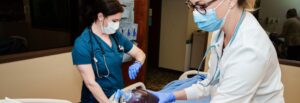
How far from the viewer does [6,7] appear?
245cm

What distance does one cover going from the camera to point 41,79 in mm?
2732

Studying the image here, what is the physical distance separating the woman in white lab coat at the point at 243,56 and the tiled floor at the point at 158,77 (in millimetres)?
3011

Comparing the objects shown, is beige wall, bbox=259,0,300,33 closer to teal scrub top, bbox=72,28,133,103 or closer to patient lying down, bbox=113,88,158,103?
teal scrub top, bbox=72,28,133,103

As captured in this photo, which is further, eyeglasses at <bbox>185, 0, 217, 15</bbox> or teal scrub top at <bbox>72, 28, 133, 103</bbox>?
teal scrub top at <bbox>72, 28, 133, 103</bbox>

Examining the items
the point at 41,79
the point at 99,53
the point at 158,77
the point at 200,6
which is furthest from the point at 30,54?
the point at 158,77

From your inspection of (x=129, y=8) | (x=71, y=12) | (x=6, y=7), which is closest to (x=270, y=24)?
(x=129, y=8)

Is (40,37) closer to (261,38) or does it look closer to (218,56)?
(218,56)

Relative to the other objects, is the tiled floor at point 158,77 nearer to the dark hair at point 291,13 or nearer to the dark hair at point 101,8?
the dark hair at point 291,13

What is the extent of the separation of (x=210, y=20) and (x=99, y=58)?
74 cm

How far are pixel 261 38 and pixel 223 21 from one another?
0.17m

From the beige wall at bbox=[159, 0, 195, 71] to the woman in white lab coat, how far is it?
Result: 11.2 ft

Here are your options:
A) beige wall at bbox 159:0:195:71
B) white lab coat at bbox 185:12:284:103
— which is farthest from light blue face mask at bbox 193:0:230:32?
beige wall at bbox 159:0:195:71

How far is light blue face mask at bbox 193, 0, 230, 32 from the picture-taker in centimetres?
104

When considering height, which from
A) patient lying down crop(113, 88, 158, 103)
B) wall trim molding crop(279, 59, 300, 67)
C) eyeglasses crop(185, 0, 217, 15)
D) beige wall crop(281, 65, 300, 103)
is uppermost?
eyeglasses crop(185, 0, 217, 15)
